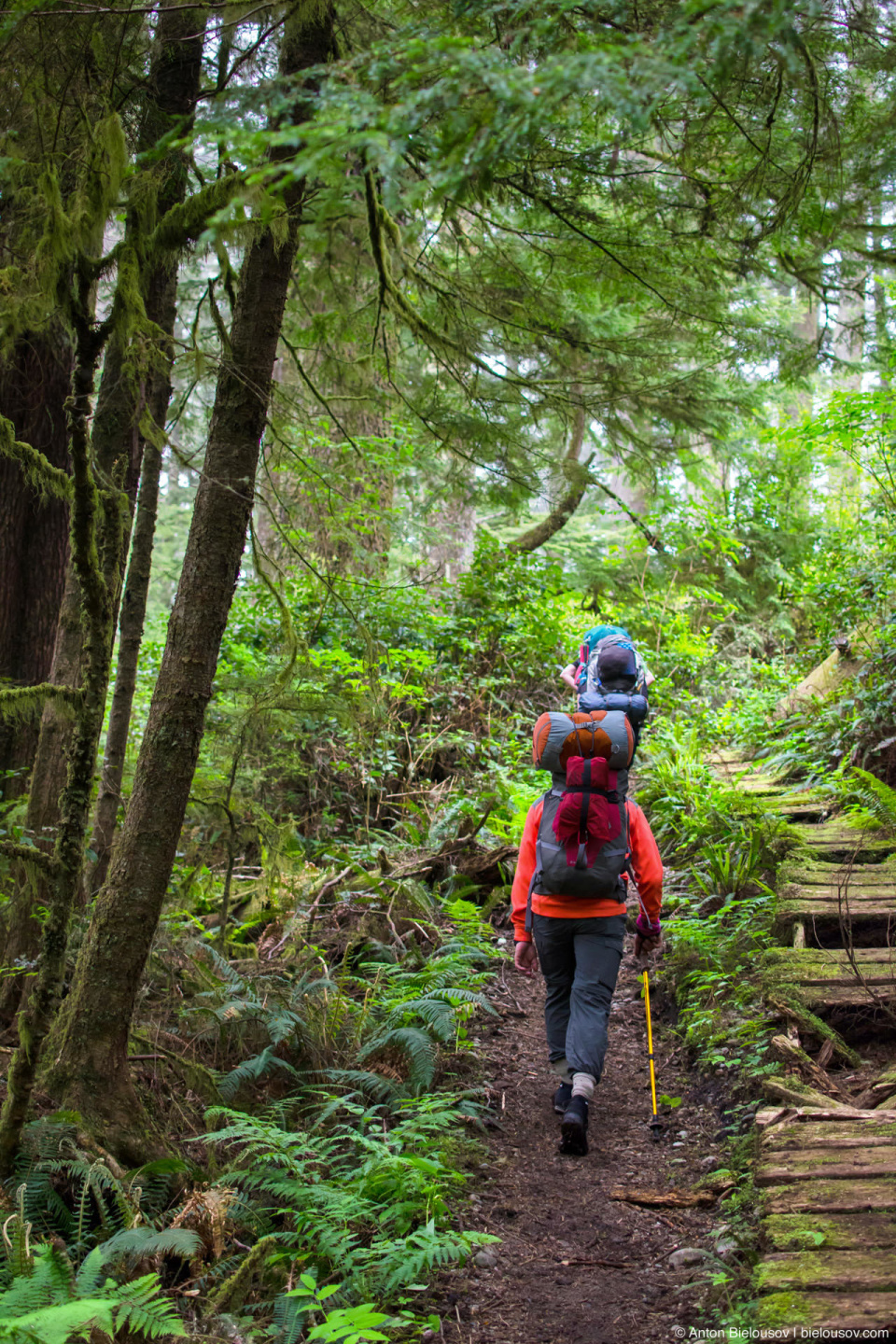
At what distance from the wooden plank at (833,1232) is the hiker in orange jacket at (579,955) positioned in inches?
58.3

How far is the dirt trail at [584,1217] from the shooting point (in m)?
3.00

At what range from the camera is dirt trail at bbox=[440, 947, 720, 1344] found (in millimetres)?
3000

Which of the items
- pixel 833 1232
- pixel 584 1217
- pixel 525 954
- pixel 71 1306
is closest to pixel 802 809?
pixel 525 954

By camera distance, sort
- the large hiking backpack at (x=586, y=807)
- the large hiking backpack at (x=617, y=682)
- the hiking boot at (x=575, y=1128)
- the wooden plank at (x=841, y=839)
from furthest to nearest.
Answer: the wooden plank at (x=841, y=839) → the large hiking backpack at (x=617, y=682) → the large hiking backpack at (x=586, y=807) → the hiking boot at (x=575, y=1128)

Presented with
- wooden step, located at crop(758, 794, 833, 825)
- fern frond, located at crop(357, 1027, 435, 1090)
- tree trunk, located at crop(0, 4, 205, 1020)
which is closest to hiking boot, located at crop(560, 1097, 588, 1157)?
fern frond, located at crop(357, 1027, 435, 1090)

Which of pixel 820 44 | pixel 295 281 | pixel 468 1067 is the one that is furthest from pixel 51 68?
pixel 468 1067

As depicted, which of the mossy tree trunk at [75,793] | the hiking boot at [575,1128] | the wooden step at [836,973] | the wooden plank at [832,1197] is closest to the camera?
the wooden plank at [832,1197]

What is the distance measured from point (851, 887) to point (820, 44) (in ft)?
14.5

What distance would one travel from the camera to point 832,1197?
288cm

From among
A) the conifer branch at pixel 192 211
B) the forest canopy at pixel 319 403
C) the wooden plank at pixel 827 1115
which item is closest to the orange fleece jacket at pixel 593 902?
the forest canopy at pixel 319 403

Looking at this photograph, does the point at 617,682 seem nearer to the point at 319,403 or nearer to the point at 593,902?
the point at 593,902

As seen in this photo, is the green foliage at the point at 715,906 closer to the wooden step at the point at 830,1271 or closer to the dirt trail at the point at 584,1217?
the dirt trail at the point at 584,1217

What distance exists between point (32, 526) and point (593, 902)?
17.9 ft

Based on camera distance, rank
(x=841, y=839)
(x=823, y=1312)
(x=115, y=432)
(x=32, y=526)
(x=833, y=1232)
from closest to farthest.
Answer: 1. (x=823, y=1312)
2. (x=833, y=1232)
3. (x=115, y=432)
4. (x=841, y=839)
5. (x=32, y=526)
